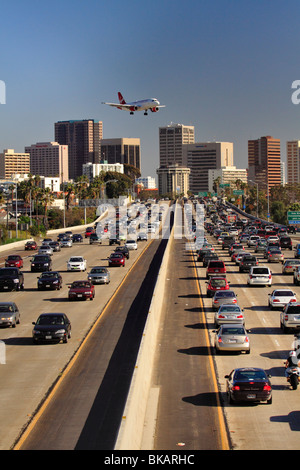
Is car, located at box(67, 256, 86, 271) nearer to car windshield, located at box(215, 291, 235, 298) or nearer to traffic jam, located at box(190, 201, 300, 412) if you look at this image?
traffic jam, located at box(190, 201, 300, 412)

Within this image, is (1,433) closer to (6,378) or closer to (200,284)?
(6,378)

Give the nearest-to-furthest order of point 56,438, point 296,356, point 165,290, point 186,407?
point 56,438
point 186,407
point 296,356
point 165,290

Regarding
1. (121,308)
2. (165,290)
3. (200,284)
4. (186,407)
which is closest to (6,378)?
(186,407)

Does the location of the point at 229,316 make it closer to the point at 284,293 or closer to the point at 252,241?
the point at 284,293

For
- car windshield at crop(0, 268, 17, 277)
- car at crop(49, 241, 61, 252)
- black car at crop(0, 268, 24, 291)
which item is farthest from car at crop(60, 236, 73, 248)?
black car at crop(0, 268, 24, 291)

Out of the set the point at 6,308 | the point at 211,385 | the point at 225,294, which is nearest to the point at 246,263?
the point at 225,294

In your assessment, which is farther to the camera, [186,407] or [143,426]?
[186,407]
